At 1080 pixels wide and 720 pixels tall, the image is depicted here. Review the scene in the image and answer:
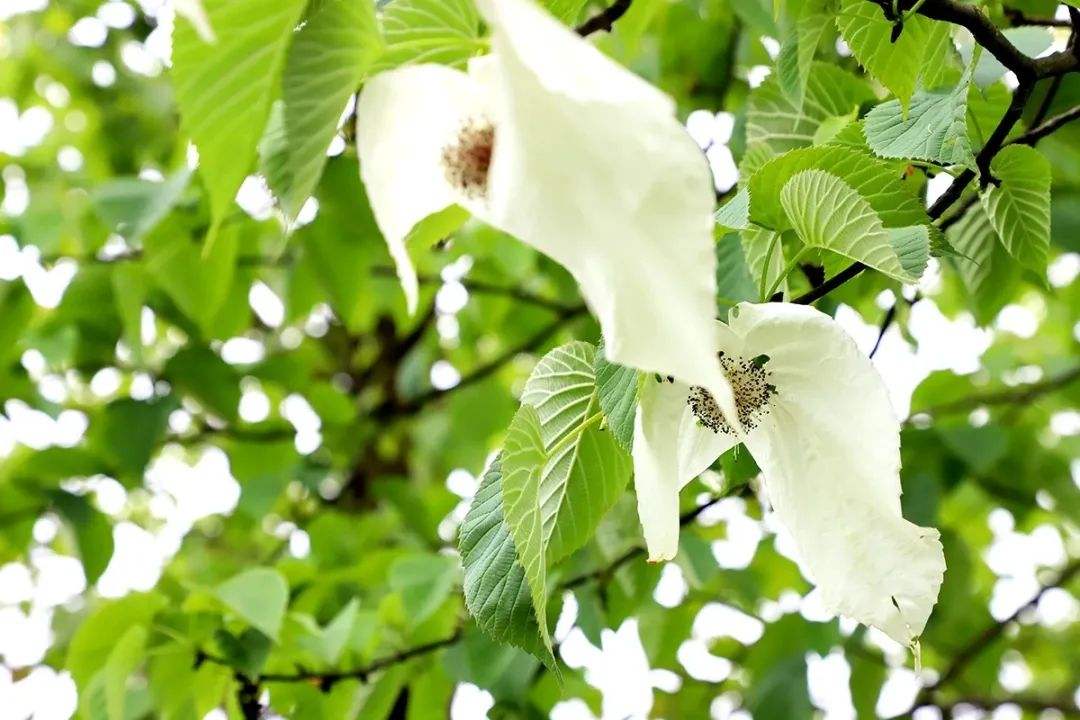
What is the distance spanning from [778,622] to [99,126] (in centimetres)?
148

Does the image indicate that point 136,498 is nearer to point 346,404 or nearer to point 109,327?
point 346,404

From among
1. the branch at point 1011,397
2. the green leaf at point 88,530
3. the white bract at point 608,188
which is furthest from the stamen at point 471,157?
the branch at point 1011,397

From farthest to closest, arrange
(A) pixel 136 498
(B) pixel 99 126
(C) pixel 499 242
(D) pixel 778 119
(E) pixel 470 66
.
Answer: (A) pixel 136 498 < (B) pixel 99 126 < (C) pixel 499 242 < (D) pixel 778 119 < (E) pixel 470 66

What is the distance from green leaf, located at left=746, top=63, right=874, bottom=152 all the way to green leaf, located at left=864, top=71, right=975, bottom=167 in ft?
0.50

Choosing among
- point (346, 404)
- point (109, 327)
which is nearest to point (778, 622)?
point (346, 404)

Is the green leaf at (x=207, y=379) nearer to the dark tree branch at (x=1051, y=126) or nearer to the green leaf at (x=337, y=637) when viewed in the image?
the green leaf at (x=337, y=637)

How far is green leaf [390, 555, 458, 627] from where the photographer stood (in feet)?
3.33

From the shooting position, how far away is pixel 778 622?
1.42 metres

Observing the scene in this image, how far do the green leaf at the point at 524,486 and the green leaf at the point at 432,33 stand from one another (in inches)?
6.7

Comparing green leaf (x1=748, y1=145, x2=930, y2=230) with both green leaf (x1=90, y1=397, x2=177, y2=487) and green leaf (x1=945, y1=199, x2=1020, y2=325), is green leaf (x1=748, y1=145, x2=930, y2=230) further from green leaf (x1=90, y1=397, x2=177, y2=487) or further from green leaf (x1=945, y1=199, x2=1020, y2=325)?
green leaf (x1=90, y1=397, x2=177, y2=487)

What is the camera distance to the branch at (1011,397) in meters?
1.49

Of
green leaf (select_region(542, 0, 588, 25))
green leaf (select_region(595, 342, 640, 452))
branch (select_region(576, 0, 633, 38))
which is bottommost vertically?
green leaf (select_region(595, 342, 640, 452))

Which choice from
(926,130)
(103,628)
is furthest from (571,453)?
(103,628)

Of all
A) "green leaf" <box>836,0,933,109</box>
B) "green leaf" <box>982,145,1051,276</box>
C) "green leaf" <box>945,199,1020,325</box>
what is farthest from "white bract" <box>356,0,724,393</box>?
"green leaf" <box>945,199,1020,325</box>
